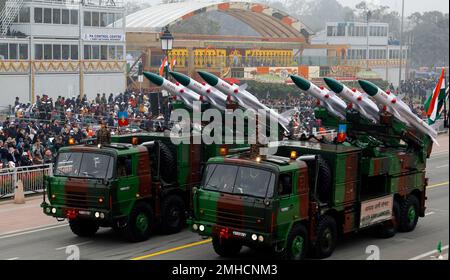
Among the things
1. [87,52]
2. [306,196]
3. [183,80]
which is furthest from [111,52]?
[306,196]

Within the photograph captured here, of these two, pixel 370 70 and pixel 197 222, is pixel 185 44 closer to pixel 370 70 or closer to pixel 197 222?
pixel 370 70

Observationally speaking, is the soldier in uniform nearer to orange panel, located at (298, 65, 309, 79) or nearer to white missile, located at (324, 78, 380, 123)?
white missile, located at (324, 78, 380, 123)

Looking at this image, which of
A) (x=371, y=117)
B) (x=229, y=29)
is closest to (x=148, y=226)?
(x=371, y=117)

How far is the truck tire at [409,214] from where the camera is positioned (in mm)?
21797

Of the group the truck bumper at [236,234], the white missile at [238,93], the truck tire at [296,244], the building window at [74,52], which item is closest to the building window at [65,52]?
the building window at [74,52]

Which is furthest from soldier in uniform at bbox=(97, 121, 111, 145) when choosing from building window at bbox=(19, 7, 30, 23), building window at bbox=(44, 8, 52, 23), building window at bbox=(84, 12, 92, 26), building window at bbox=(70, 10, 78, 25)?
building window at bbox=(84, 12, 92, 26)

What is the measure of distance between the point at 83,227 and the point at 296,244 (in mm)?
6007

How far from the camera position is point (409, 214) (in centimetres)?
2205

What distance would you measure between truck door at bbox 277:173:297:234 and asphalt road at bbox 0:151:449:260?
163 cm

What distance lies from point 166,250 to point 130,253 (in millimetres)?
894

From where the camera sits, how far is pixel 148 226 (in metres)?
20.7

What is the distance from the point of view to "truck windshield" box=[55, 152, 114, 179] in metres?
19.8

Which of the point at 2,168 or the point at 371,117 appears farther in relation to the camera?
the point at 2,168

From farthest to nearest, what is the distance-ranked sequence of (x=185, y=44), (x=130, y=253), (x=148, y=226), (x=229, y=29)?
(x=229, y=29) → (x=185, y=44) → (x=148, y=226) → (x=130, y=253)
